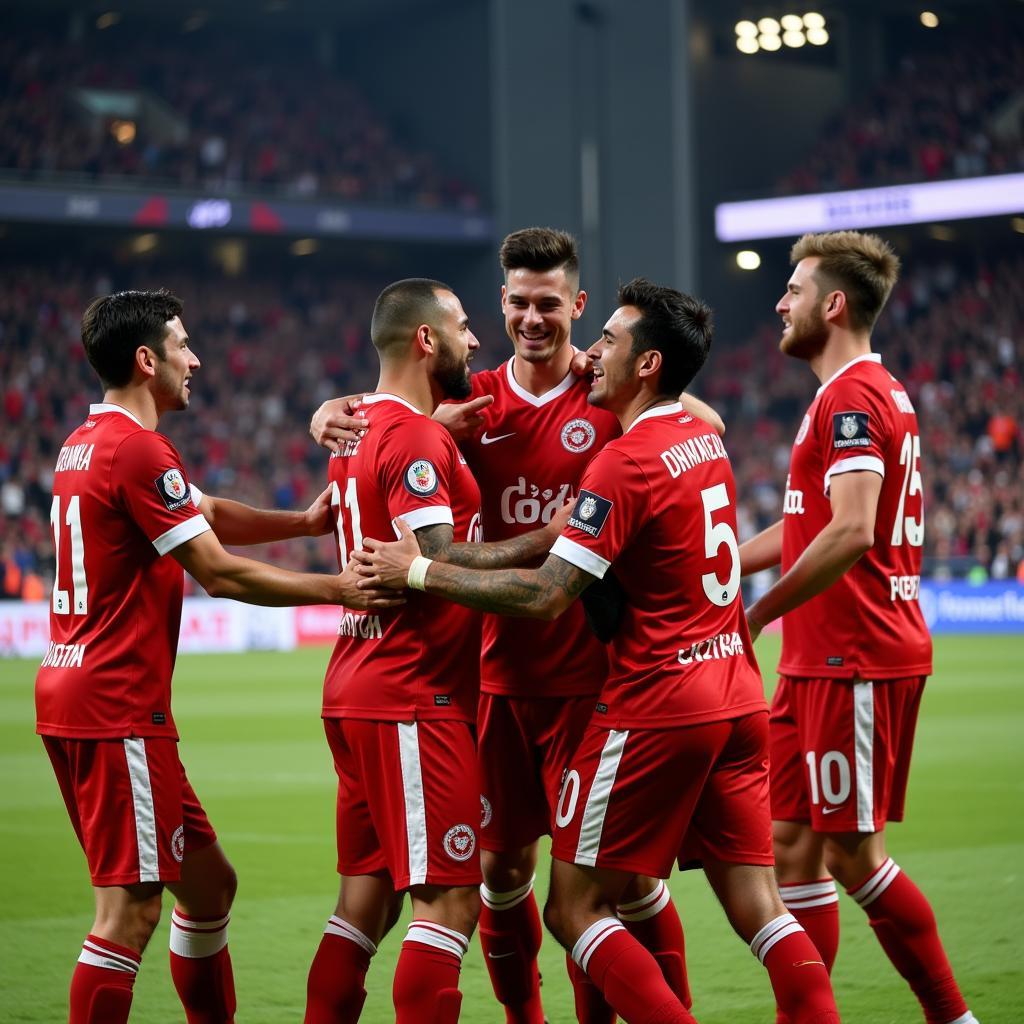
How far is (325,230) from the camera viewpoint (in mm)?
35438

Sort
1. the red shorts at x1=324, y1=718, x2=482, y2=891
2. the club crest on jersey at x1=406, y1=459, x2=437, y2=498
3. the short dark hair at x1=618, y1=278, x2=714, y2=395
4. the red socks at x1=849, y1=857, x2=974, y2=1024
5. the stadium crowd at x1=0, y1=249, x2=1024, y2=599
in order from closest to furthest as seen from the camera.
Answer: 1. the red shorts at x1=324, y1=718, x2=482, y2=891
2. the club crest on jersey at x1=406, y1=459, x2=437, y2=498
3. the short dark hair at x1=618, y1=278, x2=714, y2=395
4. the red socks at x1=849, y1=857, x2=974, y2=1024
5. the stadium crowd at x1=0, y1=249, x2=1024, y2=599

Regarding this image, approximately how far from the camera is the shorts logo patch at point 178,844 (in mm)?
4648

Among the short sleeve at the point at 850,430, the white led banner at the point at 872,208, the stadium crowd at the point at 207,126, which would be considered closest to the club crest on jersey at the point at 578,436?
the short sleeve at the point at 850,430

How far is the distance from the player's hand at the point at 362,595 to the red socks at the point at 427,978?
36.1 inches

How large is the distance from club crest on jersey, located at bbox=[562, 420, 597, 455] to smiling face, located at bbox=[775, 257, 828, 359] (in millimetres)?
732

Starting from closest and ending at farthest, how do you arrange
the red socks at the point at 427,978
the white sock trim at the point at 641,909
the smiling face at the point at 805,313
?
the red socks at the point at 427,978 → the white sock trim at the point at 641,909 → the smiling face at the point at 805,313

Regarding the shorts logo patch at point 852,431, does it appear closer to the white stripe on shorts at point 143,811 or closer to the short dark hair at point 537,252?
the short dark hair at point 537,252

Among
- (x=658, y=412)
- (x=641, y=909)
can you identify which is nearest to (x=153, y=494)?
(x=658, y=412)

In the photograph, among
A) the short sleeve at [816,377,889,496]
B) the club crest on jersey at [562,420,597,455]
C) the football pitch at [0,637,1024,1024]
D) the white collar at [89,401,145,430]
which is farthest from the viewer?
the football pitch at [0,637,1024,1024]

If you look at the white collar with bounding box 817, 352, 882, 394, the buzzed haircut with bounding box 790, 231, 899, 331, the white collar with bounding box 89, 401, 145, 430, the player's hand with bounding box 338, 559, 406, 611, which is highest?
the buzzed haircut with bounding box 790, 231, 899, 331

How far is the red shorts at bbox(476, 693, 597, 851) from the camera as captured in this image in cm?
510

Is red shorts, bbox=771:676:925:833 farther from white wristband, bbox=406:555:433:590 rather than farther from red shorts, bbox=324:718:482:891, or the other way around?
white wristband, bbox=406:555:433:590

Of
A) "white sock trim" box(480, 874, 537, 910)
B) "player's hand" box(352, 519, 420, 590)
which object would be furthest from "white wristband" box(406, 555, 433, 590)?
"white sock trim" box(480, 874, 537, 910)

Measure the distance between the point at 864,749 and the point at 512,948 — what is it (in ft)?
4.41
